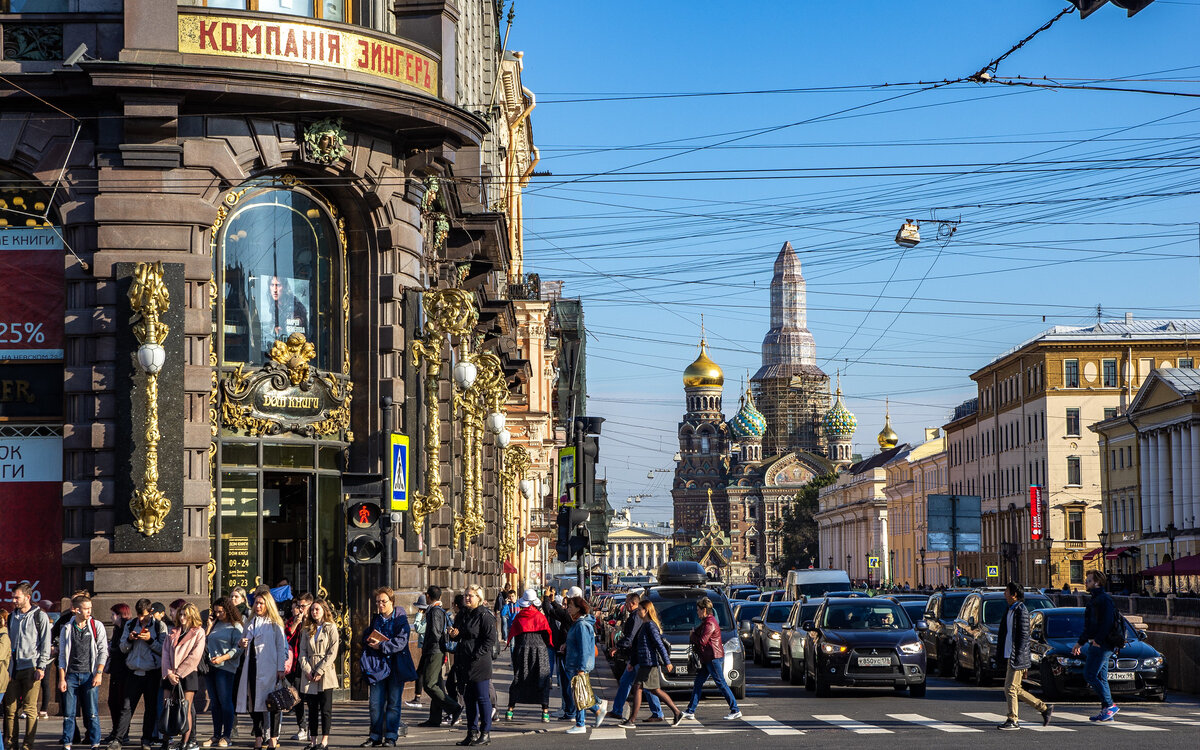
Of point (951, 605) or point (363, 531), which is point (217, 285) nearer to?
point (363, 531)

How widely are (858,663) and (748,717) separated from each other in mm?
3941

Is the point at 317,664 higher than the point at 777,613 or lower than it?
higher

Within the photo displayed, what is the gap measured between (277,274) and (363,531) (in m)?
5.15

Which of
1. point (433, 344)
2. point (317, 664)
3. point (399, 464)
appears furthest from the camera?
point (433, 344)

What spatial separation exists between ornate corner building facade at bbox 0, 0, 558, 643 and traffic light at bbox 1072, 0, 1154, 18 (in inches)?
478

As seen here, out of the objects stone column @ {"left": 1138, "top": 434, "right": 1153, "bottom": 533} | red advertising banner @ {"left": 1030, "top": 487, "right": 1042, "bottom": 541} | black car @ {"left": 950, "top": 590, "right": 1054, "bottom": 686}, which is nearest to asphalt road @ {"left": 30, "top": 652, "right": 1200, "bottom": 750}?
black car @ {"left": 950, "top": 590, "right": 1054, "bottom": 686}

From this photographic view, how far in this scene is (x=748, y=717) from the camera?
22.8 metres

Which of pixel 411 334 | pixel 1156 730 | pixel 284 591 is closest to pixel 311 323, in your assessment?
pixel 411 334

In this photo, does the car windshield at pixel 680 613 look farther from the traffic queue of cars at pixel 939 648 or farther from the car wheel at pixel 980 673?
the car wheel at pixel 980 673

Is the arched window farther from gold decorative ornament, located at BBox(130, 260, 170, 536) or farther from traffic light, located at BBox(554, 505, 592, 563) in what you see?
traffic light, located at BBox(554, 505, 592, 563)

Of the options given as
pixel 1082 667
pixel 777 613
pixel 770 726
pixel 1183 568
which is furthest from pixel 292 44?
pixel 1183 568


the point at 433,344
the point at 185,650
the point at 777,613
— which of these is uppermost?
the point at 433,344

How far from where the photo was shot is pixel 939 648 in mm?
33031

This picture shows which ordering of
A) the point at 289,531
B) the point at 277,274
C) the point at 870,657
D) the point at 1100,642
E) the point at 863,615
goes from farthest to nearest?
the point at 863,615 → the point at 870,657 → the point at 289,531 → the point at 277,274 → the point at 1100,642
